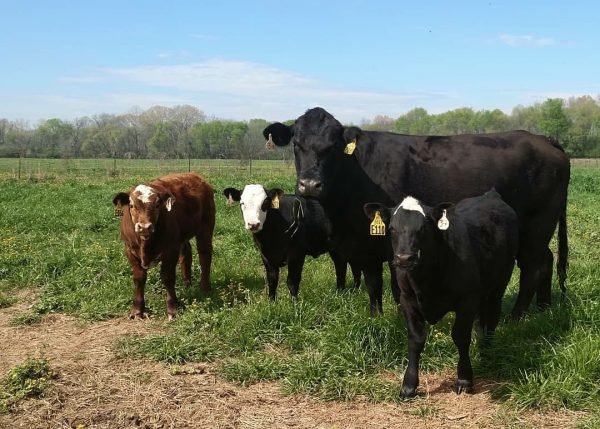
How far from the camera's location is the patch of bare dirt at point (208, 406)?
13.0 feet

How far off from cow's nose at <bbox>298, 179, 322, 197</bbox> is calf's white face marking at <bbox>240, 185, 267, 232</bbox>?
5.12ft

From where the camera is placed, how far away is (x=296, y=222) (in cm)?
695

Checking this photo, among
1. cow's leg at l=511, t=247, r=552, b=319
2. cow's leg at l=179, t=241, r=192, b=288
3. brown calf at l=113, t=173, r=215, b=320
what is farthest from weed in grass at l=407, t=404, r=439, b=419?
cow's leg at l=179, t=241, r=192, b=288

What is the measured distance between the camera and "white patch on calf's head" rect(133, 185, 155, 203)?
622cm

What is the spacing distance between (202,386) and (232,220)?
8274 millimetres

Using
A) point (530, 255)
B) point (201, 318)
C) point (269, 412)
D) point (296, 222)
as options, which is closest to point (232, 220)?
point (296, 222)

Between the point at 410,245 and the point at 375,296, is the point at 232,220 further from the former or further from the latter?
the point at 410,245

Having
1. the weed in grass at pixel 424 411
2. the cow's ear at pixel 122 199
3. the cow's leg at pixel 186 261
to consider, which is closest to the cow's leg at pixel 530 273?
the weed in grass at pixel 424 411

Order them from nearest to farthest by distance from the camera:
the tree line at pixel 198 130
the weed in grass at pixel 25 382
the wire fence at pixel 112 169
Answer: the weed in grass at pixel 25 382
the wire fence at pixel 112 169
the tree line at pixel 198 130

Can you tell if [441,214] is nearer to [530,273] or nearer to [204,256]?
[530,273]

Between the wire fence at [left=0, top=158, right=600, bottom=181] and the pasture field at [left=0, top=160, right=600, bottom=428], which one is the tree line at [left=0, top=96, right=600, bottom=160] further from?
the pasture field at [left=0, top=160, right=600, bottom=428]

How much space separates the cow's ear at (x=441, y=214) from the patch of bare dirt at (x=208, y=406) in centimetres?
134

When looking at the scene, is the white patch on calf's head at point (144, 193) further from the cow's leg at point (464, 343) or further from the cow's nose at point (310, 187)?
the cow's leg at point (464, 343)

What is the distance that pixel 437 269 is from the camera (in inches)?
168
